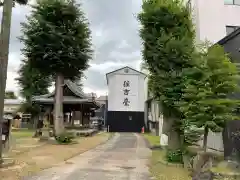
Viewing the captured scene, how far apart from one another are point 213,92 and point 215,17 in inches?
408

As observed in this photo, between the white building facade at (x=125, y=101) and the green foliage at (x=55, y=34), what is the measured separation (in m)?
19.3

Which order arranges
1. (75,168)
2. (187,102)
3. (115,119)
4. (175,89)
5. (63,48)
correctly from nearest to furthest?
(187,102) < (75,168) < (175,89) < (63,48) < (115,119)

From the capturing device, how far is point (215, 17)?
54.2ft

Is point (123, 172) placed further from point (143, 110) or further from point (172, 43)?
point (143, 110)

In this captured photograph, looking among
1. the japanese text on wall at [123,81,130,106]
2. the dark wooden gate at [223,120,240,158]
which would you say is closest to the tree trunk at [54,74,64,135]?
the dark wooden gate at [223,120,240,158]

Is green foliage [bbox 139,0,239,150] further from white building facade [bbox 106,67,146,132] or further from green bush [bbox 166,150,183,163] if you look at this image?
white building facade [bbox 106,67,146,132]

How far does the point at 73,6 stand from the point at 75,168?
12903 mm

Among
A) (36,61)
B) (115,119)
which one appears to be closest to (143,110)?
(115,119)

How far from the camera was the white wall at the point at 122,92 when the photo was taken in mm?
38031

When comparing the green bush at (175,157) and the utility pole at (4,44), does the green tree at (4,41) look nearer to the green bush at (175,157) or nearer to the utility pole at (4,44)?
the utility pole at (4,44)

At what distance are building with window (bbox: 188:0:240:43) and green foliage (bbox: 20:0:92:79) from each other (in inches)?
319

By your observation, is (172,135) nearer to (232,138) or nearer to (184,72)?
(232,138)

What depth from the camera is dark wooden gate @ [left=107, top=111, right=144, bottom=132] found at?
37.7 metres

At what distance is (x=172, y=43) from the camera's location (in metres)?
10.7
